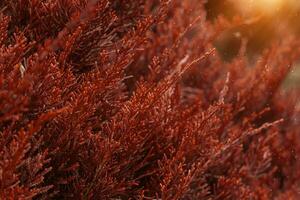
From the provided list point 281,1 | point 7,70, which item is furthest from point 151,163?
point 281,1

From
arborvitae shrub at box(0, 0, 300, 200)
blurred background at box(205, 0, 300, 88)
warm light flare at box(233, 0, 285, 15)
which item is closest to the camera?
arborvitae shrub at box(0, 0, 300, 200)

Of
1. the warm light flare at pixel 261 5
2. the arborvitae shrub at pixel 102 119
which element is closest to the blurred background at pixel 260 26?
the warm light flare at pixel 261 5

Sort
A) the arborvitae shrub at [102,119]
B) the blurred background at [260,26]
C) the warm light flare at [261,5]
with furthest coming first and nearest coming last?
the blurred background at [260,26], the warm light flare at [261,5], the arborvitae shrub at [102,119]

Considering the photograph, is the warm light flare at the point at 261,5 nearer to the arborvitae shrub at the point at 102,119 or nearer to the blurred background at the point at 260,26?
the blurred background at the point at 260,26

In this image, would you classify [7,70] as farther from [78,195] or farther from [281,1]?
[281,1]

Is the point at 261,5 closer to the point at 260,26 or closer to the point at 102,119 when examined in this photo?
the point at 260,26

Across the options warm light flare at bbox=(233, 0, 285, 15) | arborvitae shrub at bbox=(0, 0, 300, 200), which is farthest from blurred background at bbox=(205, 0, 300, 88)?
arborvitae shrub at bbox=(0, 0, 300, 200)

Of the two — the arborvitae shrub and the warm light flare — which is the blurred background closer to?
the warm light flare
